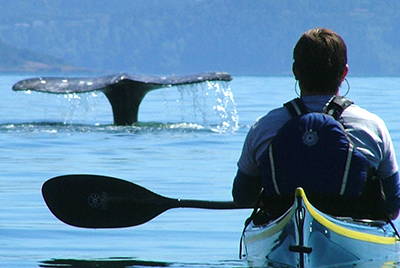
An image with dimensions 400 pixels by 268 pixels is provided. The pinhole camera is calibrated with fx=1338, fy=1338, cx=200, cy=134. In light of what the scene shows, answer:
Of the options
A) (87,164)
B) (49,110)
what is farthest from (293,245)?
(49,110)

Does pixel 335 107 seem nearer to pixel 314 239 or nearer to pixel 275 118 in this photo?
pixel 275 118

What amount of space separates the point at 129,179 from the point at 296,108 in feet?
22.0

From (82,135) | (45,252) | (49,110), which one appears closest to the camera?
(45,252)

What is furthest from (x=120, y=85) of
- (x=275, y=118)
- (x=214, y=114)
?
(x=275, y=118)

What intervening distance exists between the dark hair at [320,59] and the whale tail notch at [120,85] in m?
11.4

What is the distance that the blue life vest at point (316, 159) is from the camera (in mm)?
6156

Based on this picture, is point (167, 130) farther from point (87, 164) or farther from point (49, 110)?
point (49, 110)

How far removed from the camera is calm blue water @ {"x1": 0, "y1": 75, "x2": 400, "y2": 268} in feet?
27.8

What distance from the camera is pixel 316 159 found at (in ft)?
20.2

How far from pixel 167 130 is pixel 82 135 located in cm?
153

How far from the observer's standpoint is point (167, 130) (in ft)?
66.1

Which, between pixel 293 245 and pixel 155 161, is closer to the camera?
pixel 293 245

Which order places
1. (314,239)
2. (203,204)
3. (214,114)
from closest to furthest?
(314,239) → (203,204) → (214,114)

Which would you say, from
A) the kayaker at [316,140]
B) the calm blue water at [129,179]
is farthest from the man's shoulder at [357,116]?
the calm blue water at [129,179]
